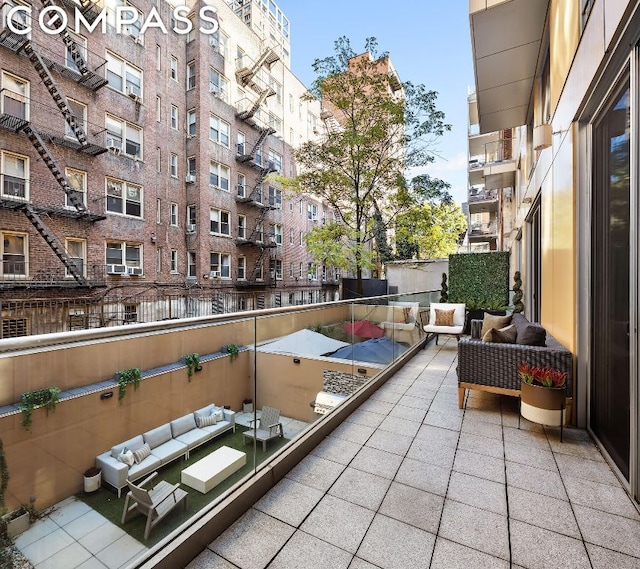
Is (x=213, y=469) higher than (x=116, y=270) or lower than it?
lower

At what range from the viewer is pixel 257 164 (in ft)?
58.0

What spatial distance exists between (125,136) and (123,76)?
7.35 ft

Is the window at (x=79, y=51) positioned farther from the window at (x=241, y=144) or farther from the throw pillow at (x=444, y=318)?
the throw pillow at (x=444, y=318)

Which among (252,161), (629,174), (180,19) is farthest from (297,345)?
(180,19)

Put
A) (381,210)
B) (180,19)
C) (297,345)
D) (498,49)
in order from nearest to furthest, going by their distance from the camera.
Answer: (297,345), (498,49), (381,210), (180,19)

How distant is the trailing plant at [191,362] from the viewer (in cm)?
189

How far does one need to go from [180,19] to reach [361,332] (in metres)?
17.1

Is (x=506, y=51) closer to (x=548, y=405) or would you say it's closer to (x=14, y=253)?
(x=548, y=405)

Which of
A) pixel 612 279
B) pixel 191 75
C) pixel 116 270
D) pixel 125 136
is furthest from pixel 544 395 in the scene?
pixel 191 75

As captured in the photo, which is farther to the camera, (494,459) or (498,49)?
(498,49)

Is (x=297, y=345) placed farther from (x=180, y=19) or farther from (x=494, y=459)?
(x=180, y=19)

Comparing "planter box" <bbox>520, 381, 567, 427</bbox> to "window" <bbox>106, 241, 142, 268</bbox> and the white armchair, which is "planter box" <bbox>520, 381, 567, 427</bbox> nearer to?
the white armchair

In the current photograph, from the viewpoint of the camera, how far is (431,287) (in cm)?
1656

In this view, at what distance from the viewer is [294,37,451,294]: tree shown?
1166 cm
